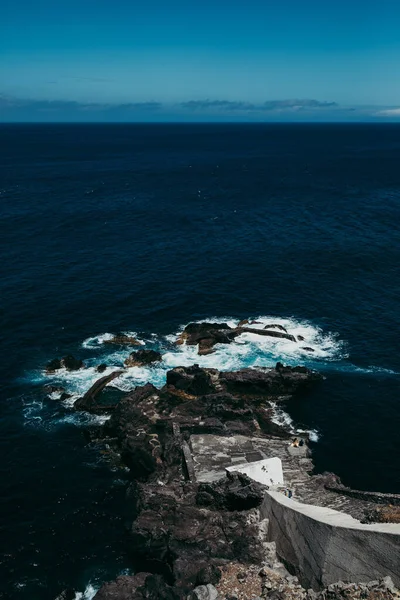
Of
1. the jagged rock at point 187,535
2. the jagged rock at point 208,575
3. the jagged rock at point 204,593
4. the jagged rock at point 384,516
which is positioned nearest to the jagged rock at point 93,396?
the jagged rock at point 187,535

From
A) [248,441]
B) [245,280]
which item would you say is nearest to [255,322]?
[245,280]

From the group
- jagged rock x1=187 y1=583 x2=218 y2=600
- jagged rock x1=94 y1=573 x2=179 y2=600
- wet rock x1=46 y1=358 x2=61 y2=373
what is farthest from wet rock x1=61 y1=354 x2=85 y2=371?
jagged rock x1=187 y1=583 x2=218 y2=600

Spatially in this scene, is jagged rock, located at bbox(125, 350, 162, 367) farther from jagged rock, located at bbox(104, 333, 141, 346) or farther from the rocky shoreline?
jagged rock, located at bbox(104, 333, 141, 346)

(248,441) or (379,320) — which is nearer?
(248,441)

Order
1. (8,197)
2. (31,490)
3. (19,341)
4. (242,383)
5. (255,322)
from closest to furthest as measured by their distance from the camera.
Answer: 1. (31,490)
2. (242,383)
3. (19,341)
4. (255,322)
5. (8,197)

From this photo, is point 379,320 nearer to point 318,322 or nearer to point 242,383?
point 318,322

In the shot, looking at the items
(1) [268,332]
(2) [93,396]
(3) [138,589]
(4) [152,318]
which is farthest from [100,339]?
(3) [138,589]
